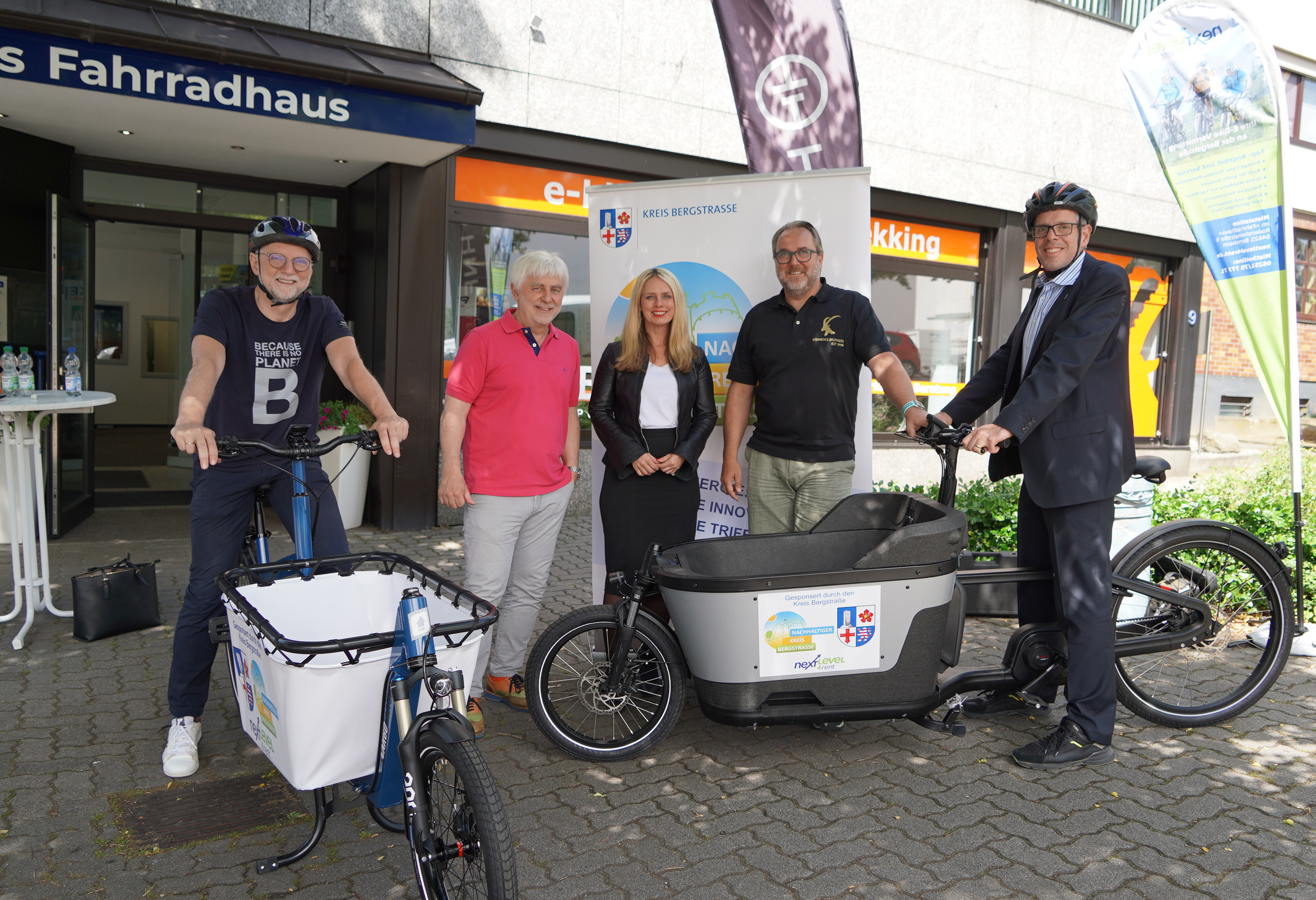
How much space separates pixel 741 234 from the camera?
15.6ft

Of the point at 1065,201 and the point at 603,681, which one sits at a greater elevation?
the point at 1065,201

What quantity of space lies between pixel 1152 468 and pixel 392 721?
3.20m

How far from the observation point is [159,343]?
1577 cm

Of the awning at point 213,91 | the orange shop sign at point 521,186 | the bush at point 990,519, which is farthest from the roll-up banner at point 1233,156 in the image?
the awning at point 213,91

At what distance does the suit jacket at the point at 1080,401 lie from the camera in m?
3.44

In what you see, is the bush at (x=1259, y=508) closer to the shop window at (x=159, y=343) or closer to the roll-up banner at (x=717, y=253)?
the roll-up banner at (x=717, y=253)

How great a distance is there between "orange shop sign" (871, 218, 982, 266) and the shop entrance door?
7.21 metres

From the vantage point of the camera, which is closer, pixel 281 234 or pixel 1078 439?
pixel 281 234

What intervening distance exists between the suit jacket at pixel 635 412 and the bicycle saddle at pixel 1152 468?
1.77 meters

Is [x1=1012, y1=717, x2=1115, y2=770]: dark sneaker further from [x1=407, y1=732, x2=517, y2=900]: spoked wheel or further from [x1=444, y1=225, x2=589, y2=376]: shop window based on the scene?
[x1=444, y1=225, x2=589, y2=376]: shop window

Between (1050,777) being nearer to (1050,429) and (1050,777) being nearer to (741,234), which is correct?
(1050,429)

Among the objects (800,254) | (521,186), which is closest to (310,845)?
(800,254)

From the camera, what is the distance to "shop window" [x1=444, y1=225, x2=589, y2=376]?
7895 millimetres

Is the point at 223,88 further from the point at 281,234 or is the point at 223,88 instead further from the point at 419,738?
the point at 419,738
